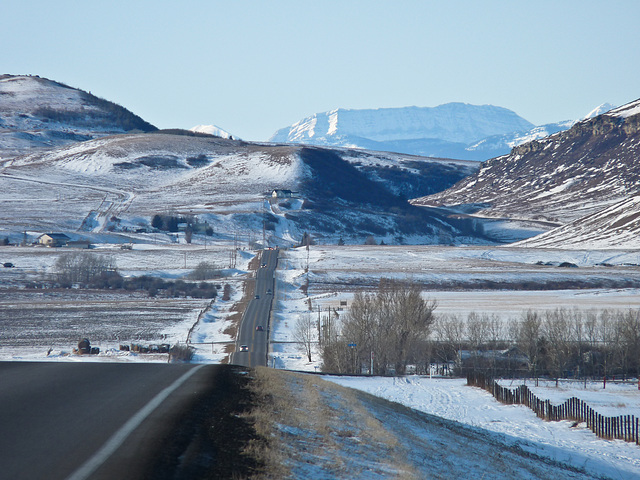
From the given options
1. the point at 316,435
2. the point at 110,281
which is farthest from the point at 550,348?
the point at 110,281

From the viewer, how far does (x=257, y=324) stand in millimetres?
67875

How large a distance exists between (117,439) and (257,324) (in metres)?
58.4

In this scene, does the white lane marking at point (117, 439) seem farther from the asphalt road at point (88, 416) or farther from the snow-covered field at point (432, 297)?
the snow-covered field at point (432, 297)

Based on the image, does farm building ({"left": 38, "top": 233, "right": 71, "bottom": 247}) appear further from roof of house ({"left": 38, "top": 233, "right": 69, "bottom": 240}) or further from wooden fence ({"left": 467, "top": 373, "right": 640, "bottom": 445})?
wooden fence ({"left": 467, "top": 373, "right": 640, "bottom": 445})

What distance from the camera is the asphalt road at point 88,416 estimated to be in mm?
8680

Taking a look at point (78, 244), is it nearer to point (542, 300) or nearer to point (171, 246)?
point (171, 246)

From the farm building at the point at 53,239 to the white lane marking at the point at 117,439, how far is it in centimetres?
12251

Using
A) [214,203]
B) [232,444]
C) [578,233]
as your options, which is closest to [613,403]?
[232,444]

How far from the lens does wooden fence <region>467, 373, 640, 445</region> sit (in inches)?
1031

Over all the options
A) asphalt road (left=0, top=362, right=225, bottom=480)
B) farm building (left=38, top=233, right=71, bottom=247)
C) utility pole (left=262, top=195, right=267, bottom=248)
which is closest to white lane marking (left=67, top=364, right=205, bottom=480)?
asphalt road (left=0, top=362, right=225, bottom=480)

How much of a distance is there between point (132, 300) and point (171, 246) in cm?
4906

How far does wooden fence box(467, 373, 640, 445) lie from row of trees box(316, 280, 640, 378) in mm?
11546

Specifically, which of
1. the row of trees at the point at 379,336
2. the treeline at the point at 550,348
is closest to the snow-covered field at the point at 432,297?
the row of trees at the point at 379,336

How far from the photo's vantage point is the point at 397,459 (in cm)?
1185
